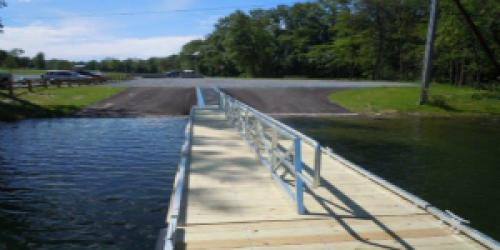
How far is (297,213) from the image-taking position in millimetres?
7137

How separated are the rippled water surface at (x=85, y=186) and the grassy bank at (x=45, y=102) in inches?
215

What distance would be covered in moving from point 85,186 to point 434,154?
10269 mm

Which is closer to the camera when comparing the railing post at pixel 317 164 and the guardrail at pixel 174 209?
the guardrail at pixel 174 209

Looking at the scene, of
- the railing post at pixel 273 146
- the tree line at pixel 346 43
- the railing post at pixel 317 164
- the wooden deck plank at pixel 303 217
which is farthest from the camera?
the tree line at pixel 346 43

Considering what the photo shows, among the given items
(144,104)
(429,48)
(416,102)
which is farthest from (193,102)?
(429,48)

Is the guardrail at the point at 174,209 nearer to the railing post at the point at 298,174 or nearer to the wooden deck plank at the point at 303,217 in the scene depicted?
the wooden deck plank at the point at 303,217

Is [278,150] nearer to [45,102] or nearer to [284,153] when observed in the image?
[284,153]

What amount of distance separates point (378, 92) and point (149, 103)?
51.1 feet

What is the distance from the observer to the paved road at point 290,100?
28.5 meters

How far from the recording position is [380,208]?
743 centimetres

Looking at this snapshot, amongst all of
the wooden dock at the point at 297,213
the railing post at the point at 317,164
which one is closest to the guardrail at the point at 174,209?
the wooden dock at the point at 297,213

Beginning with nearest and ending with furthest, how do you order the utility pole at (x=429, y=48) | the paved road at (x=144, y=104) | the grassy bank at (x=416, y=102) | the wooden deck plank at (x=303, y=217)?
1. the wooden deck plank at (x=303, y=217)
2. the paved road at (x=144, y=104)
3. the utility pole at (x=429, y=48)
4. the grassy bank at (x=416, y=102)

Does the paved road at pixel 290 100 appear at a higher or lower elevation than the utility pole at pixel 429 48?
lower

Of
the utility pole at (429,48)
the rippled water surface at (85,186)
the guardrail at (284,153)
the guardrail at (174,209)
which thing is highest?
the utility pole at (429,48)
